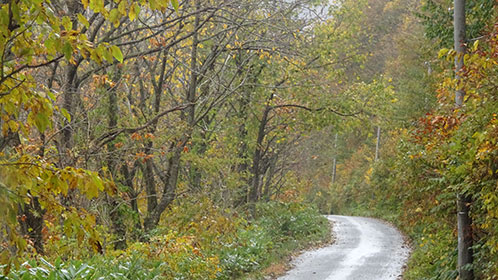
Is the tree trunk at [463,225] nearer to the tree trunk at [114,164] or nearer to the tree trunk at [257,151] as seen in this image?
the tree trunk at [114,164]

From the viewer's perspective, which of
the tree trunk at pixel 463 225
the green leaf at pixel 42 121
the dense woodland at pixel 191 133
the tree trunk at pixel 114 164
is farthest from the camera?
the tree trunk at pixel 114 164

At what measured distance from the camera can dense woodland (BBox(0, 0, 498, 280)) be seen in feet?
11.9

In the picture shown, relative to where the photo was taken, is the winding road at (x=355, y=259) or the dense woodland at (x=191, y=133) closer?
the dense woodland at (x=191, y=133)

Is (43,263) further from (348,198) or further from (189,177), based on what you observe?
(348,198)

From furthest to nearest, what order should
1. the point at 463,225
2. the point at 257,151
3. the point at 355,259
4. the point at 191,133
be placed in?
the point at 257,151, the point at 355,259, the point at 191,133, the point at 463,225

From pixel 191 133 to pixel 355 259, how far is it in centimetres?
690

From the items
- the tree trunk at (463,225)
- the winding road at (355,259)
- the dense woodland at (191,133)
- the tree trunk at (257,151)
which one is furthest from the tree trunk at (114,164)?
the tree trunk at (257,151)

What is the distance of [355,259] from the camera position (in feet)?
51.6

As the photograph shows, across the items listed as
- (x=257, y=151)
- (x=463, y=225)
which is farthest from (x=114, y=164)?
(x=257, y=151)

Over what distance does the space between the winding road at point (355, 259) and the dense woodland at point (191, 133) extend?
84 centimetres

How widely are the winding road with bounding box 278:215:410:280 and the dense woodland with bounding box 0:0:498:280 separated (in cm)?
84

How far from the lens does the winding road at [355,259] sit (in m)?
13.3

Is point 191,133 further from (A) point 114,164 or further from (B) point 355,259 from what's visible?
(B) point 355,259

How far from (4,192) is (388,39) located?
4787 centimetres
